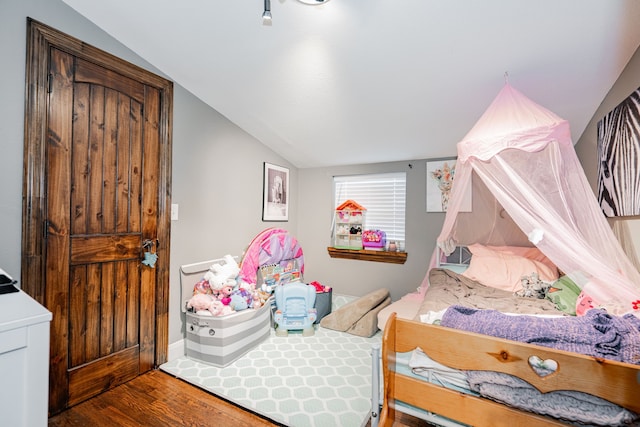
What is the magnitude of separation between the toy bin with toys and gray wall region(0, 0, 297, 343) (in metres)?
0.13

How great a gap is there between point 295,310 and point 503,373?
2067 mm

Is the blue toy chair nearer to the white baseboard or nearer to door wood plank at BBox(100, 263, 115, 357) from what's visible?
the white baseboard

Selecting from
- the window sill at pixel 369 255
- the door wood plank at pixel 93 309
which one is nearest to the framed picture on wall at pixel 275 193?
the window sill at pixel 369 255

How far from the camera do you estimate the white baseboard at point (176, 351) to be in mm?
2439

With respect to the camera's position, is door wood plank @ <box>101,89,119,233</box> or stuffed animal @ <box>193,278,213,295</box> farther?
stuffed animal @ <box>193,278,213,295</box>

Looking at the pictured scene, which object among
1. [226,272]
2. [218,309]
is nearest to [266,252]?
[226,272]

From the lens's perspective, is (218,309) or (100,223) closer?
(100,223)

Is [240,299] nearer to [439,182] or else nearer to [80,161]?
[80,161]

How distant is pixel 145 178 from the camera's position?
7.45ft

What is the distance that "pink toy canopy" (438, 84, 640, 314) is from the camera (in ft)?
4.91

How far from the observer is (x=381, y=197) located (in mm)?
3766

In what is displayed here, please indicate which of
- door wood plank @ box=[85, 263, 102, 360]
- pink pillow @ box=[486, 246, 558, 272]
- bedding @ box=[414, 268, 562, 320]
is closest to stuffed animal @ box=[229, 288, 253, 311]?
door wood plank @ box=[85, 263, 102, 360]

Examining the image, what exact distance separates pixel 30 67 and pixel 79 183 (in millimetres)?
696

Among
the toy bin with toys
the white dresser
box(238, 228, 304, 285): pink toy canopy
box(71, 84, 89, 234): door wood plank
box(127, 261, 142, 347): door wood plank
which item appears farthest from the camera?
box(238, 228, 304, 285): pink toy canopy
